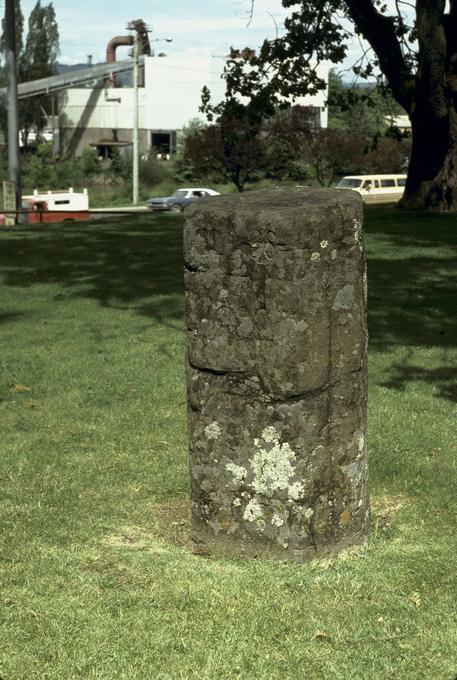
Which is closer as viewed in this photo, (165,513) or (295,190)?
(295,190)

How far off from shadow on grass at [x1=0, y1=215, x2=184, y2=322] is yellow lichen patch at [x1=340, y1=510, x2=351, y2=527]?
6.61 m

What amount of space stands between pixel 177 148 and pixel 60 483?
63735 millimetres

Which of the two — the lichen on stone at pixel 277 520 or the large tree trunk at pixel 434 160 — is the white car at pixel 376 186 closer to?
the large tree trunk at pixel 434 160

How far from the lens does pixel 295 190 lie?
570 centimetres

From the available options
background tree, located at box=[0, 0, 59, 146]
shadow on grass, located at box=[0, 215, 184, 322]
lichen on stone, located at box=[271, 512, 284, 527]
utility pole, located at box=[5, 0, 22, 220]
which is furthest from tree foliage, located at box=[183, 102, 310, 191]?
lichen on stone, located at box=[271, 512, 284, 527]

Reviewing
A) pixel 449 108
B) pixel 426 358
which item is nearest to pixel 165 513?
pixel 426 358

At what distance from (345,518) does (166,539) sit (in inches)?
39.9

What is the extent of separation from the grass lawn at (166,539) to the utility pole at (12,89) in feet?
40.2

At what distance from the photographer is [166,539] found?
5.71 meters

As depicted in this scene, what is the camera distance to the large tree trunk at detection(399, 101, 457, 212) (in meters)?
21.6

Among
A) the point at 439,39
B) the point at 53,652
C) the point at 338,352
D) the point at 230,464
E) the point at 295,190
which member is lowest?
the point at 53,652

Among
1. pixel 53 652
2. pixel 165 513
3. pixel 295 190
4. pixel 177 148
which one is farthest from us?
pixel 177 148

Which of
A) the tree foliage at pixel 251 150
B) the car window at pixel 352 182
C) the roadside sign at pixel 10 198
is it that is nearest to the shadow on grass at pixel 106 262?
the roadside sign at pixel 10 198

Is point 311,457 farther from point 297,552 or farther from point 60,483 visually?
point 60,483
